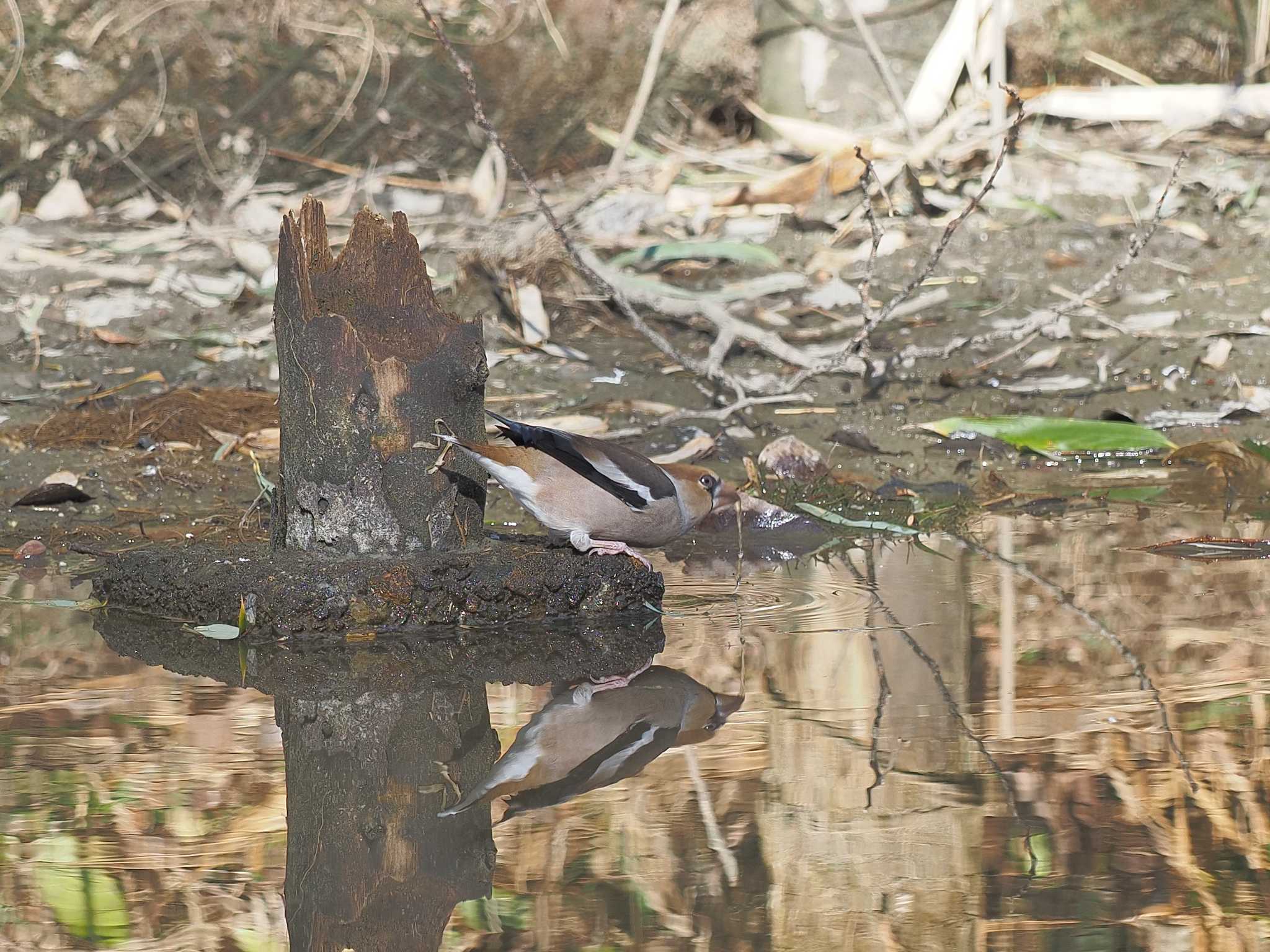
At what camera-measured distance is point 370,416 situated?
3666 millimetres

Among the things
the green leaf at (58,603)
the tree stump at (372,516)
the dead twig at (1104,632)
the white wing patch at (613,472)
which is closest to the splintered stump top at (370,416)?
the tree stump at (372,516)

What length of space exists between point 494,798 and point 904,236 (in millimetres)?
5369

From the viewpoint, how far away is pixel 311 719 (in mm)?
2930

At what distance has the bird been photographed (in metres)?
3.69

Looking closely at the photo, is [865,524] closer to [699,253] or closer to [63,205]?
[699,253]

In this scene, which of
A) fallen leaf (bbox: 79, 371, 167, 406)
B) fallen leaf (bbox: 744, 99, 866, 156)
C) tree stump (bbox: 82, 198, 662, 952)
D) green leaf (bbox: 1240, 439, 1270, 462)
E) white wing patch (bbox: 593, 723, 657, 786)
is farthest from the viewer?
fallen leaf (bbox: 744, 99, 866, 156)

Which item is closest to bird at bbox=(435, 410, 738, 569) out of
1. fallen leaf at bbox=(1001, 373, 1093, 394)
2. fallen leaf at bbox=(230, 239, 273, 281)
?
fallen leaf at bbox=(1001, 373, 1093, 394)

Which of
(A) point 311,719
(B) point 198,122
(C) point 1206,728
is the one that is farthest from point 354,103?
(C) point 1206,728

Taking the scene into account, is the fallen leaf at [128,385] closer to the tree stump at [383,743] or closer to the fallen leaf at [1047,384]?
the tree stump at [383,743]

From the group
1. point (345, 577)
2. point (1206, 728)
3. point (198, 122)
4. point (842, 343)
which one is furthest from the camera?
point (198, 122)

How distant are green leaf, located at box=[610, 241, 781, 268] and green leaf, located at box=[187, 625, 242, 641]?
152 inches

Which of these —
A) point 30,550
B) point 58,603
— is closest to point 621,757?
point 58,603

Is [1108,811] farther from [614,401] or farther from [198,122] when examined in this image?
[198,122]

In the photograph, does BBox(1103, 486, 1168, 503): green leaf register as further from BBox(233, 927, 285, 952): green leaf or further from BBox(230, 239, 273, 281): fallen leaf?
BBox(230, 239, 273, 281): fallen leaf
